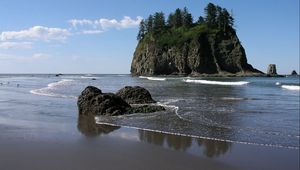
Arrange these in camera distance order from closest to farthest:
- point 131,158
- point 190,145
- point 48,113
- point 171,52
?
point 131,158
point 190,145
point 48,113
point 171,52

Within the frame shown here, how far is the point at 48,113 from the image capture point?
18906 mm

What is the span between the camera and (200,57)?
4749 inches

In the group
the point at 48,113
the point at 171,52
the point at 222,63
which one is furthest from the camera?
the point at 171,52

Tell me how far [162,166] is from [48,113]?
11.2 m

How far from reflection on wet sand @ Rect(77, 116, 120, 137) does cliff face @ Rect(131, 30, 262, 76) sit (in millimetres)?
101802

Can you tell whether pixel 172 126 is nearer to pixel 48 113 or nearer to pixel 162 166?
pixel 162 166

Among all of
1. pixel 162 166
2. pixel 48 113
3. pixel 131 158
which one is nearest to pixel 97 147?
pixel 131 158

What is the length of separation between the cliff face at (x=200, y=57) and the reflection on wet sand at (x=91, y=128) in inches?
4008

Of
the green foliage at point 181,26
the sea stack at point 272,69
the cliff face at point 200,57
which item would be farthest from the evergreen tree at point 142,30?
the sea stack at point 272,69

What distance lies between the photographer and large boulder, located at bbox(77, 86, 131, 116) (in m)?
18.3

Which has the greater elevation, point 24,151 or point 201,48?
point 201,48

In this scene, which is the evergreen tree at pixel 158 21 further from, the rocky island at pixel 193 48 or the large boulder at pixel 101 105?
the large boulder at pixel 101 105

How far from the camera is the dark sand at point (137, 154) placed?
9062mm

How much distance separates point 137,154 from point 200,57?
11204 centimetres
